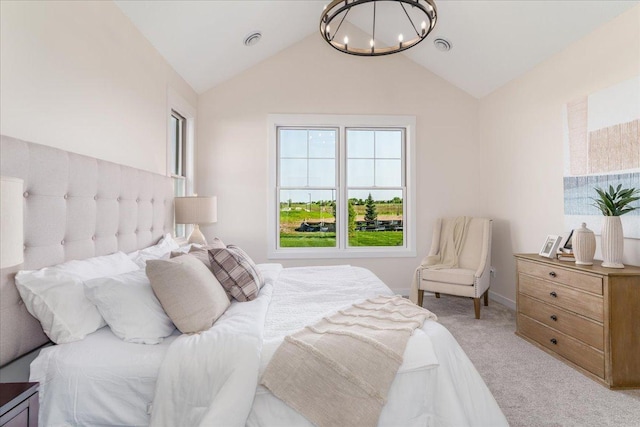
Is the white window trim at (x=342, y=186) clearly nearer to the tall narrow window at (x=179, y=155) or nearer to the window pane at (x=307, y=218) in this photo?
the window pane at (x=307, y=218)

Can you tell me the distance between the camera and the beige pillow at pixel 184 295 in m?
1.55

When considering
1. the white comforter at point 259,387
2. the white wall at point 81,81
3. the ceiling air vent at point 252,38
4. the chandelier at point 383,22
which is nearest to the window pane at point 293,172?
the ceiling air vent at point 252,38

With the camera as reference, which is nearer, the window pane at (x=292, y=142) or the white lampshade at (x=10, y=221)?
the white lampshade at (x=10, y=221)

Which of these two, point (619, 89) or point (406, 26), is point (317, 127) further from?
point (619, 89)

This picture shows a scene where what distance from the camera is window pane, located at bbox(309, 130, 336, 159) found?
448 centimetres

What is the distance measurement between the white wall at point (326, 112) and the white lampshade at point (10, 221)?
11.0 feet

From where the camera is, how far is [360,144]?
4527 mm

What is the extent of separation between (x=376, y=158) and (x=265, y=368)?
361 cm

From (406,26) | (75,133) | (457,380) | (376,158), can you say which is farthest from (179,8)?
(457,380)

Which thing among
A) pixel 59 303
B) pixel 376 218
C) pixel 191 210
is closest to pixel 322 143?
pixel 376 218

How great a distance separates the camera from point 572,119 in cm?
302

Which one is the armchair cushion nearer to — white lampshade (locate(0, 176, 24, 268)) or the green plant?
the green plant

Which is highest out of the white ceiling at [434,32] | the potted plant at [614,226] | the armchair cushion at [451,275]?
the white ceiling at [434,32]

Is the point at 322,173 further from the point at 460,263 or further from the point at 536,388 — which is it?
the point at 536,388
